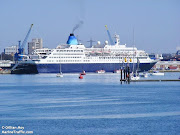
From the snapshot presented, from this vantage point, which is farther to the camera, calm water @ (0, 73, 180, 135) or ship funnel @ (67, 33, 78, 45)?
ship funnel @ (67, 33, 78, 45)

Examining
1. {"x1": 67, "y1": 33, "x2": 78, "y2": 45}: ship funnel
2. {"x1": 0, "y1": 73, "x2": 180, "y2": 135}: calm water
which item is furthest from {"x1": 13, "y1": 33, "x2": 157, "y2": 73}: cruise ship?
{"x1": 0, "y1": 73, "x2": 180, "y2": 135}: calm water

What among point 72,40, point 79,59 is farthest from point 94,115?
point 72,40

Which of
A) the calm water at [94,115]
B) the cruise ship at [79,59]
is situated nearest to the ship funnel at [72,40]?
the cruise ship at [79,59]

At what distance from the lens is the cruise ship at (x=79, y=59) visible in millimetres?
104438

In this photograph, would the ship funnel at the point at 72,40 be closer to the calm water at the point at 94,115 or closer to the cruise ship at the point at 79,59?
the cruise ship at the point at 79,59

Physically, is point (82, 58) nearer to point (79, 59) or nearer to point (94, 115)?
point (79, 59)

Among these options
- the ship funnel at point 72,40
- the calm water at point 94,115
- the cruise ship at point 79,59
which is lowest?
the calm water at point 94,115

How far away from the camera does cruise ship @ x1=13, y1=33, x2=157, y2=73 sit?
10444 centimetres

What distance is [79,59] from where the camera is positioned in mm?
106875

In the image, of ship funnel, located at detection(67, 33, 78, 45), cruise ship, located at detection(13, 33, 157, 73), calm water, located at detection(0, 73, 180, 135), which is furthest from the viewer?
ship funnel, located at detection(67, 33, 78, 45)

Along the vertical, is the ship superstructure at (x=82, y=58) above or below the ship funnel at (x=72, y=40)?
below

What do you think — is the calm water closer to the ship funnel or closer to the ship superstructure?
the ship superstructure

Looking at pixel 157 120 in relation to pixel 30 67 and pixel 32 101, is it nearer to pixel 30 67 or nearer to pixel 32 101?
pixel 32 101

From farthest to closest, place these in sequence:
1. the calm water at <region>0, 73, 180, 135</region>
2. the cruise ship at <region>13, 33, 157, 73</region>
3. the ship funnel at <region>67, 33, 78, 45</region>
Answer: the ship funnel at <region>67, 33, 78, 45</region>
the cruise ship at <region>13, 33, 157, 73</region>
the calm water at <region>0, 73, 180, 135</region>
